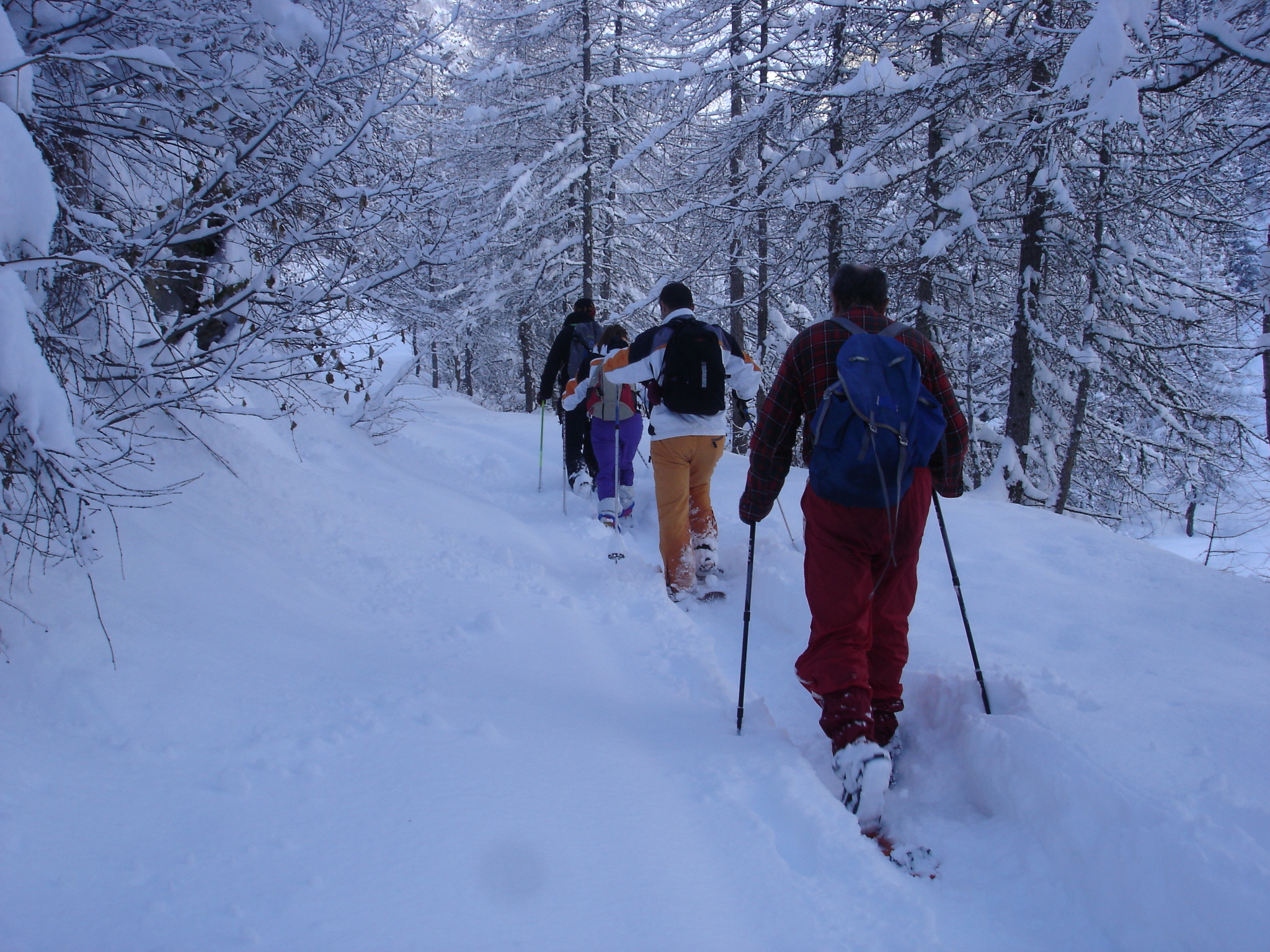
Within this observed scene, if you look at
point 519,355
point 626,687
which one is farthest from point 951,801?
point 519,355

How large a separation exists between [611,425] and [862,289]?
157 inches

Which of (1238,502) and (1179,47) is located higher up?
(1179,47)

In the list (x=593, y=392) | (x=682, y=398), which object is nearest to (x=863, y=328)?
(x=682, y=398)

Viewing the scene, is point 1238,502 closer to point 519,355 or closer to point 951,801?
point 951,801

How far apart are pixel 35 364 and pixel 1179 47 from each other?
6.15 meters

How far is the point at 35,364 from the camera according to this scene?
200 cm

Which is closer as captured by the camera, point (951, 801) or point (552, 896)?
point (552, 896)

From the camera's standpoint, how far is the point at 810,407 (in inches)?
113

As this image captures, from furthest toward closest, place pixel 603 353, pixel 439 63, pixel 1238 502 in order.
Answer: pixel 1238 502
pixel 603 353
pixel 439 63

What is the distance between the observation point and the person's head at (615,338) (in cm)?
627

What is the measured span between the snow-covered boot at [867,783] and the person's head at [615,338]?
442 centimetres

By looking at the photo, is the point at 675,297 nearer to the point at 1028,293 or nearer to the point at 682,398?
the point at 682,398

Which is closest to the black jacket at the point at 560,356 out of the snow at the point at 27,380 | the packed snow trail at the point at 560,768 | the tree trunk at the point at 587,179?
the packed snow trail at the point at 560,768

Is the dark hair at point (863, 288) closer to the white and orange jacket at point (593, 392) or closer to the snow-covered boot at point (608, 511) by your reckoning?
the white and orange jacket at point (593, 392)
